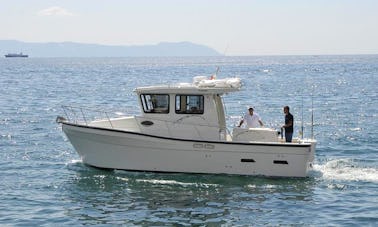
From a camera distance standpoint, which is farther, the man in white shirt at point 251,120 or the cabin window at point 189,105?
the man in white shirt at point 251,120

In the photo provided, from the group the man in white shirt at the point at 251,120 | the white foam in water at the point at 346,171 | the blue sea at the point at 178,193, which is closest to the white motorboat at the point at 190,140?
the blue sea at the point at 178,193

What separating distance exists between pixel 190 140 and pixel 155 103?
183 cm

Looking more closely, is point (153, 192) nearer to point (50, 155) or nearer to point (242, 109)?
point (50, 155)

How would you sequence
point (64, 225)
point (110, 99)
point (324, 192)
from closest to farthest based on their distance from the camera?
point (64, 225), point (324, 192), point (110, 99)

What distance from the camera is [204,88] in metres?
20.8

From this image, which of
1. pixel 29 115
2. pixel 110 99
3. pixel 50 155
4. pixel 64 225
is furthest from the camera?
pixel 110 99

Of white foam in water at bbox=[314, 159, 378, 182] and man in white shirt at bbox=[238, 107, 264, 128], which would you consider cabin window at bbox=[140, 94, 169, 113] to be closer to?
man in white shirt at bbox=[238, 107, 264, 128]

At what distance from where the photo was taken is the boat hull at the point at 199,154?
20.5 meters

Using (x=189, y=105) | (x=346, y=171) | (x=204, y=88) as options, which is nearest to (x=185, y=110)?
(x=189, y=105)

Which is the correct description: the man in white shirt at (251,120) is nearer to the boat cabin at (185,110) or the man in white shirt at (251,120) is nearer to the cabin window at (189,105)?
the boat cabin at (185,110)

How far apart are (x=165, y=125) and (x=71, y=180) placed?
3.58 metres

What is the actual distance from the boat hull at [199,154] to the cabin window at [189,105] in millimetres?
1124

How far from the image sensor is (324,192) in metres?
19.4

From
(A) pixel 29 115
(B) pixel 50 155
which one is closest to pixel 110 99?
(A) pixel 29 115
